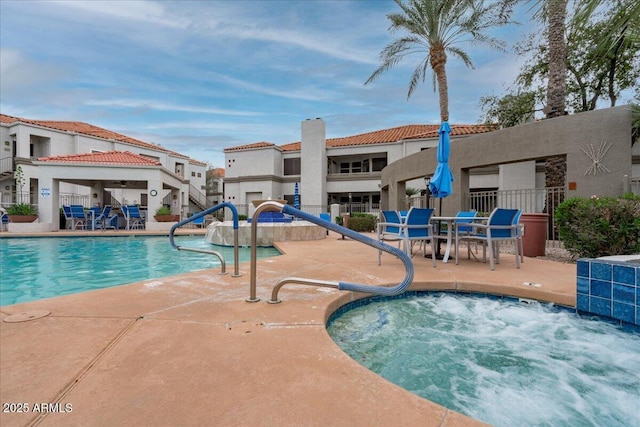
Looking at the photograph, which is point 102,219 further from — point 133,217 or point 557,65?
point 557,65

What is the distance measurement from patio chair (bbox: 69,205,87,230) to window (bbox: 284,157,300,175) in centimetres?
1519

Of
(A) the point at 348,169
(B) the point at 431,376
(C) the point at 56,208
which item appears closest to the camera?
(B) the point at 431,376

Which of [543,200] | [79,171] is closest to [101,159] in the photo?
[79,171]

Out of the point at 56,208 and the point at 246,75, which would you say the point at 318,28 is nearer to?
the point at 246,75

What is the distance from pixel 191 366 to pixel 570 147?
391 inches

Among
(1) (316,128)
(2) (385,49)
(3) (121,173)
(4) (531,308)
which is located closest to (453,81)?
(2) (385,49)

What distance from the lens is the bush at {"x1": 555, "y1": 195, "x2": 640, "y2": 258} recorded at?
516 cm

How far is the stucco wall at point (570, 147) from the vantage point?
24.0 ft

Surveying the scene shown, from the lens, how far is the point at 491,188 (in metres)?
21.1

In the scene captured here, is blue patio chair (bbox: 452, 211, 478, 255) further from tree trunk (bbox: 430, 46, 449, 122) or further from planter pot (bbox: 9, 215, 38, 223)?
planter pot (bbox: 9, 215, 38, 223)

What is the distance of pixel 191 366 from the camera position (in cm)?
174

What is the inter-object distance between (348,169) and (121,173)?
18404 mm

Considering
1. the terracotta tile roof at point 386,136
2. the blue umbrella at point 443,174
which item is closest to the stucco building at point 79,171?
the terracotta tile roof at point 386,136

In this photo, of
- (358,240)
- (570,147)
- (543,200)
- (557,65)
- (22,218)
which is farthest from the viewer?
(22,218)
